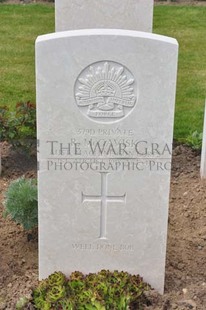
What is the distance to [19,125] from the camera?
18.8 ft

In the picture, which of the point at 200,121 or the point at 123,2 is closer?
the point at 123,2

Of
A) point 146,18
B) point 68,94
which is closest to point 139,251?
point 68,94

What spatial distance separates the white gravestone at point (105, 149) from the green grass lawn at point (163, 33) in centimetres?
251

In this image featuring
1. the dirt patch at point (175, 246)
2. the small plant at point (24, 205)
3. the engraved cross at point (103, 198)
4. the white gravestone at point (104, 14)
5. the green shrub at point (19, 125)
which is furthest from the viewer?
the green shrub at point (19, 125)

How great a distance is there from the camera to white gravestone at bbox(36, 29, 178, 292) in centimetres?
353

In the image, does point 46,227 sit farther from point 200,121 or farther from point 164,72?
point 200,121

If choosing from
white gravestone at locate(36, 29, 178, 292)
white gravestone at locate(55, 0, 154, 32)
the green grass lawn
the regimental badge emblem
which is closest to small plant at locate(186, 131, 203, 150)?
the green grass lawn

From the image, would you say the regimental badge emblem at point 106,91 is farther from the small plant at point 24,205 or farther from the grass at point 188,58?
the grass at point 188,58

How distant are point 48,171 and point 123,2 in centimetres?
216

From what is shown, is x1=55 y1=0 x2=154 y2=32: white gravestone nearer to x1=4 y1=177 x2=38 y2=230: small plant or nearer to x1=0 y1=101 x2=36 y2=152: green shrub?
x1=0 y1=101 x2=36 y2=152: green shrub

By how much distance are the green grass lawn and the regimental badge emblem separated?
8.98 ft

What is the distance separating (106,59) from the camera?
3.53 m

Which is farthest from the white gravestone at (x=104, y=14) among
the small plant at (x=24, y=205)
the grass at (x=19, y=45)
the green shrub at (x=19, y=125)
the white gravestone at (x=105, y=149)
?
the grass at (x=19, y=45)

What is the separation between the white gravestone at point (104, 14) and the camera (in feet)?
17.6
